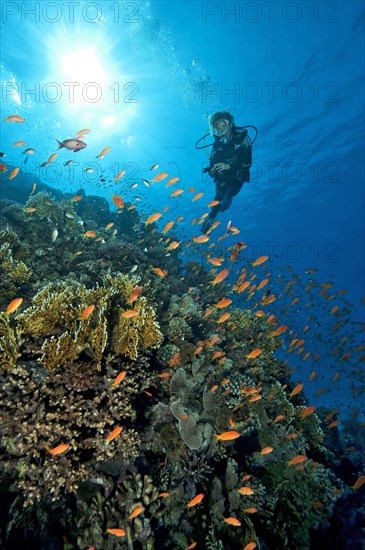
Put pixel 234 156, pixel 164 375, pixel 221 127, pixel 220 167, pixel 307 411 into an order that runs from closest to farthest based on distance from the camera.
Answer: pixel 164 375 < pixel 307 411 < pixel 221 127 < pixel 220 167 < pixel 234 156

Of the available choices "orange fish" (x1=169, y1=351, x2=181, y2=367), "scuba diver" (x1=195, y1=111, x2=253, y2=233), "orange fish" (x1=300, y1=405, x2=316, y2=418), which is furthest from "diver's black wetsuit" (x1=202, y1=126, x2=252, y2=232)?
"orange fish" (x1=300, y1=405, x2=316, y2=418)

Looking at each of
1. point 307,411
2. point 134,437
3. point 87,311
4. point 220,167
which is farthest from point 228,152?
point 134,437

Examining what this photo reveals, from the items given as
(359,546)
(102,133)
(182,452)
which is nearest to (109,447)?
(182,452)

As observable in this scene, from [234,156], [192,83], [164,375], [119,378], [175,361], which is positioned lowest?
[119,378]

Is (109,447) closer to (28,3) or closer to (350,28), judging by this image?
(28,3)

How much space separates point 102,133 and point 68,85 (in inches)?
271

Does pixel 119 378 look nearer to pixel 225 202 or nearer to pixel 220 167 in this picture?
pixel 220 167

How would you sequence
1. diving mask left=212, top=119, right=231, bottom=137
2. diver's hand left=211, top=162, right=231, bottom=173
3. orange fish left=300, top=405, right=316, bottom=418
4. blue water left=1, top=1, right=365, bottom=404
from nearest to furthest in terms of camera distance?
orange fish left=300, top=405, right=316, bottom=418, diving mask left=212, top=119, right=231, bottom=137, diver's hand left=211, top=162, right=231, bottom=173, blue water left=1, top=1, right=365, bottom=404

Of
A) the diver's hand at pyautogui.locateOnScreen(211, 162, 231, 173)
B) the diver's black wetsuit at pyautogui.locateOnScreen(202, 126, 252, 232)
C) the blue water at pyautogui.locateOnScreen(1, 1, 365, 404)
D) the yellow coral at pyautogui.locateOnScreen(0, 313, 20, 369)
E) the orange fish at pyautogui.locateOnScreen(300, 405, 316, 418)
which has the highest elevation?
the blue water at pyautogui.locateOnScreen(1, 1, 365, 404)

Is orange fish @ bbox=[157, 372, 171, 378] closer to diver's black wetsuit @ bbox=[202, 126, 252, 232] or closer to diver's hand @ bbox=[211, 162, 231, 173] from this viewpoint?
diver's black wetsuit @ bbox=[202, 126, 252, 232]

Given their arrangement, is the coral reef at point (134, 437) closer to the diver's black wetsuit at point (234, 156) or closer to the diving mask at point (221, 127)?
the diver's black wetsuit at point (234, 156)

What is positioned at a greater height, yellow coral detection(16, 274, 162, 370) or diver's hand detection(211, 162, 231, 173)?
diver's hand detection(211, 162, 231, 173)

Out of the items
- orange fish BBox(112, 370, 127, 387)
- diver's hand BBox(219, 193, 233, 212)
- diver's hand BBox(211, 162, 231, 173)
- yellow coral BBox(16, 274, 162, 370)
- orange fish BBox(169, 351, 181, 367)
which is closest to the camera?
orange fish BBox(112, 370, 127, 387)

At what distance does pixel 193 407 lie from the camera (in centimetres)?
548
